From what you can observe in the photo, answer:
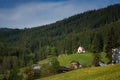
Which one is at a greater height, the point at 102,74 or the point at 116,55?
the point at 116,55

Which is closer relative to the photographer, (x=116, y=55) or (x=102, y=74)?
(x=102, y=74)

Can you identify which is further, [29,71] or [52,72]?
[29,71]

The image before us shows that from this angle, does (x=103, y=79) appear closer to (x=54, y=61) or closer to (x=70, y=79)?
(x=70, y=79)

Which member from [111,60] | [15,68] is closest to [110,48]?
[111,60]

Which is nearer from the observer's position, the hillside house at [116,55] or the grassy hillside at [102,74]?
the grassy hillside at [102,74]

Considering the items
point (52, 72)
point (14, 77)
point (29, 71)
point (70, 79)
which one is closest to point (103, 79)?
point (70, 79)

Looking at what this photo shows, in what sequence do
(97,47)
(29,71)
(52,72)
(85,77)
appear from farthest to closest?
(97,47) → (29,71) → (52,72) → (85,77)

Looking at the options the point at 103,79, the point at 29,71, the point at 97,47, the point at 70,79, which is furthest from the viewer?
the point at 97,47

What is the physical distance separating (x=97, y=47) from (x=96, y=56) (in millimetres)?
14040

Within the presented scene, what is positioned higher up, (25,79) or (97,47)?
(97,47)

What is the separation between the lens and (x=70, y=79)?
4794cm

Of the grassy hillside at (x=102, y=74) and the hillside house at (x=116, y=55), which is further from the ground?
the hillside house at (x=116, y=55)

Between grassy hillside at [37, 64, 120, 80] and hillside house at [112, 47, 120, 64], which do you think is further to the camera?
hillside house at [112, 47, 120, 64]

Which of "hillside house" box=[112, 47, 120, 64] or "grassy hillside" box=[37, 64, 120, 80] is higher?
"hillside house" box=[112, 47, 120, 64]
